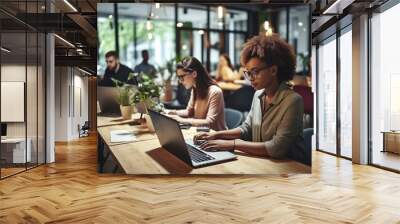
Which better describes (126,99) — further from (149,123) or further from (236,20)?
(236,20)

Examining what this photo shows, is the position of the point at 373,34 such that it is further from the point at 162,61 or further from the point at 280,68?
the point at 162,61

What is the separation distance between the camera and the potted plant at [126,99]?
623 cm

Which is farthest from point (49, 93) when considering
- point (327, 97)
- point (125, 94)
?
point (327, 97)

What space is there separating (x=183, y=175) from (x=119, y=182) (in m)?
0.99

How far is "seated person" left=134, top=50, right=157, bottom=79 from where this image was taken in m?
6.15

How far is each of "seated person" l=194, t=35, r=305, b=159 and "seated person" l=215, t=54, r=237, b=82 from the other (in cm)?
20

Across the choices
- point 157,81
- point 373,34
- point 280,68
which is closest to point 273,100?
point 280,68

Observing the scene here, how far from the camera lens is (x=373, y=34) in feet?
25.2

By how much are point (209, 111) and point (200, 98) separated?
24 centimetres

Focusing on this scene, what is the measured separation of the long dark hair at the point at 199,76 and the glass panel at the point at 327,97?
14.6 feet

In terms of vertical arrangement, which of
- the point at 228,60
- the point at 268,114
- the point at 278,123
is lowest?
the point at 278,123

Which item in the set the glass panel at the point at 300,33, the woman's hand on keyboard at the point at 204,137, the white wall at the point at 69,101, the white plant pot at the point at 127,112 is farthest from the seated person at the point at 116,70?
the white wall at the point at 69,101

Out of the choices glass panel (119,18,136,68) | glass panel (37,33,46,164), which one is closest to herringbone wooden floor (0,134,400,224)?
glass panel (37,33,46,164)

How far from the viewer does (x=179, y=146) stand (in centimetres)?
611
